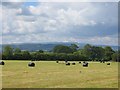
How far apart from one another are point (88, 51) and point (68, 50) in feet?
42.4

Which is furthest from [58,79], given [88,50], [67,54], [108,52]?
[88,50]

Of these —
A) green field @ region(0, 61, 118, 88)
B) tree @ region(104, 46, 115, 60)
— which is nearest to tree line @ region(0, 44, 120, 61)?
tree @ region(104, 46, 115, 60)

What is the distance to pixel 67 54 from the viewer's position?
152 meters

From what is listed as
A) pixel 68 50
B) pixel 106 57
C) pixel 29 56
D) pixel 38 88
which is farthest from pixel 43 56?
pixel 38 88

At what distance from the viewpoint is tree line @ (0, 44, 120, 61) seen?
137m

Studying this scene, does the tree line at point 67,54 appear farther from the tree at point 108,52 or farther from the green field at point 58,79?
the green field at point 58,79

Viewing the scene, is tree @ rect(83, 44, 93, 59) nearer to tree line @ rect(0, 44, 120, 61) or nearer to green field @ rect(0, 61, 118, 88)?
tree line @ rect(0, 44, 120, 61)

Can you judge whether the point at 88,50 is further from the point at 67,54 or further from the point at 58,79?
the point at 58,79

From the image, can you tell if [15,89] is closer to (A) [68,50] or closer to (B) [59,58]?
(B) [59,58]

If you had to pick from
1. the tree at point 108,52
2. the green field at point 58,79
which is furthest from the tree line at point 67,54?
the green field at point 58,79

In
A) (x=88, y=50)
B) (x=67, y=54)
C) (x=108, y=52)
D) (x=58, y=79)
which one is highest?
(x=88, y=50)

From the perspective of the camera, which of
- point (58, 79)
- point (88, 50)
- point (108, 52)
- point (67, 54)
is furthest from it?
point (88, 50)

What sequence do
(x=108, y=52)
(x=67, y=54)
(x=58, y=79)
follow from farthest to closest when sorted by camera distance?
(x=108, y=52), (x=67, y=54), (x=58, y=79)

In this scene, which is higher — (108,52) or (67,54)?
(108,52)
